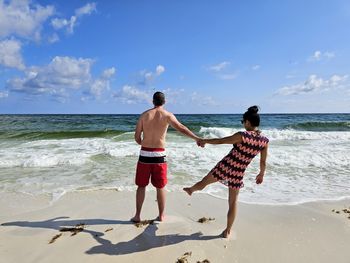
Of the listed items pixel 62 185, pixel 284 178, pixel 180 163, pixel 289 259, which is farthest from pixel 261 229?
pixel 180 163

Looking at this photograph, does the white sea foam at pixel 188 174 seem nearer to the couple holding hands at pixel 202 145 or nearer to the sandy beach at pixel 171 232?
the sandy beach at pixel 171 232

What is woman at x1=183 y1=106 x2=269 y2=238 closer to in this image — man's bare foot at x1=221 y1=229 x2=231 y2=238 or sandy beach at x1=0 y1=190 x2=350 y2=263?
man's bare foot at x1=221 y1=229 x2=231 y2=238

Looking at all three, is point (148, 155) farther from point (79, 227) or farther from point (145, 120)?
point (79, 227)

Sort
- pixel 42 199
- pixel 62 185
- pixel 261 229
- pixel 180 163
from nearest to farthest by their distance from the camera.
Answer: pixel 261 229, pixel 42 199, pixel 62 185, pixel 180 163

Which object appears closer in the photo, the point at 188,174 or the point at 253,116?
the point at 253,116

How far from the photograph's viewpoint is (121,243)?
4.08 meters

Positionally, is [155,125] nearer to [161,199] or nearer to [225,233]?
[161,199]

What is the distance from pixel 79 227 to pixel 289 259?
2757mm

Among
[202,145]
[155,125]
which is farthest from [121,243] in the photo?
[202,145]

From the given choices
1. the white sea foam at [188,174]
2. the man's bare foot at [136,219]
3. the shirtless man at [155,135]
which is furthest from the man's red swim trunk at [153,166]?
the white sea foam at [188,174]

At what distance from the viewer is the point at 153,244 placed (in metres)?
4.04

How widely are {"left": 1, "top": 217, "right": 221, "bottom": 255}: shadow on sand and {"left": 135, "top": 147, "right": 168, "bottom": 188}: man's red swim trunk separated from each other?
657 millimetres

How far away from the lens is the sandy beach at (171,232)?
3.76 metres

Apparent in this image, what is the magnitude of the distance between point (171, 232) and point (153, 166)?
927mm
